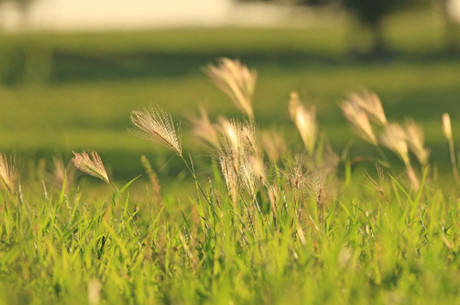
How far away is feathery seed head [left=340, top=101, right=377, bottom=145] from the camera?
7.80ft

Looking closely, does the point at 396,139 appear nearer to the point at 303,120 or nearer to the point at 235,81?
the point at 303,120

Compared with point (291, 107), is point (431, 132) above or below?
below

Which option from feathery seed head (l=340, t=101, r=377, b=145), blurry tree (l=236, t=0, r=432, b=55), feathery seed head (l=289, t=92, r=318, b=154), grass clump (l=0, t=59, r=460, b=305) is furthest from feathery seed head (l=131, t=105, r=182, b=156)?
blurry tree (l=236, t=0, r=432, b=55)

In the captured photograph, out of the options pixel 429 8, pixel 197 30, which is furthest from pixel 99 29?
pixel 429 8

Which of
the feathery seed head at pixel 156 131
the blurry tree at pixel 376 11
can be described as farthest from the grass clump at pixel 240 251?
the blurry tree at pixel 376 11

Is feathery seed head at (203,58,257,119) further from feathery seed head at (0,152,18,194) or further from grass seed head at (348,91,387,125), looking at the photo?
feathery seed head at (0,152,18,194)

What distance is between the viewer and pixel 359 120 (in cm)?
239

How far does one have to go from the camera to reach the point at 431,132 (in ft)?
42.0

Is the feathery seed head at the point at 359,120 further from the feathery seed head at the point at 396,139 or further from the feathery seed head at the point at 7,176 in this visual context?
the feathery seed head at the point at 7,176

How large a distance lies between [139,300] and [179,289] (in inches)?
4.2

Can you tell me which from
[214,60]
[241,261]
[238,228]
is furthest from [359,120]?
[214,60]

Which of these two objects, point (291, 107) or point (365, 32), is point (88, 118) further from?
point (365, 32)

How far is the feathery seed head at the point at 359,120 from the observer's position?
93.6 inches

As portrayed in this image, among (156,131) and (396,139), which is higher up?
(156,131)
